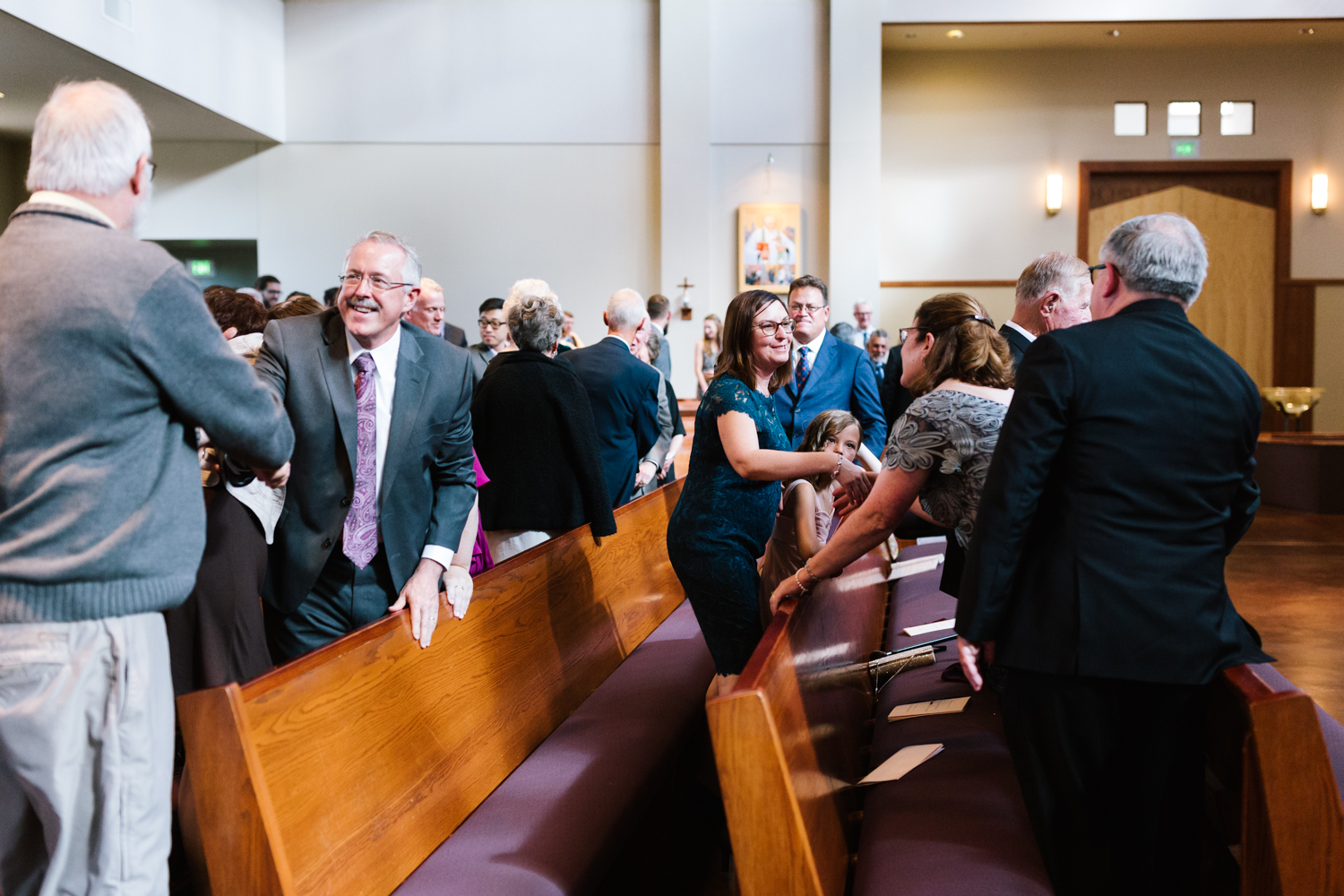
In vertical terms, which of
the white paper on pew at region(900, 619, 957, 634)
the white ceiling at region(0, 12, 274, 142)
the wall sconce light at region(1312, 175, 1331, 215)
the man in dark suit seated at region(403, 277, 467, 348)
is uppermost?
the white ceiling at region(0, 12, 274, 142)

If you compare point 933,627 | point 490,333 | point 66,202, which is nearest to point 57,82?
point 490,333

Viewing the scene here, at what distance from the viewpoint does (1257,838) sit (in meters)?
1.57

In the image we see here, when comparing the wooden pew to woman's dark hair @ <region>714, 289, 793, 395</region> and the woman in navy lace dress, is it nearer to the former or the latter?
the woman in navy lace dress

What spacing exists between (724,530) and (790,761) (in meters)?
0.79

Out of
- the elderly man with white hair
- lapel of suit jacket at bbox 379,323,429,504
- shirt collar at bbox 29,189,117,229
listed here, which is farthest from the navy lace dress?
shirt collar at bbox 29,189,117,229

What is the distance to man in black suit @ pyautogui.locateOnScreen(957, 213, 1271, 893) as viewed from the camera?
161cm

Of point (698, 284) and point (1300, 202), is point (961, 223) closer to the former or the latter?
point (698, 284)

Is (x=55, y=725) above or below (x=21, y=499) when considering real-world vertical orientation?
below

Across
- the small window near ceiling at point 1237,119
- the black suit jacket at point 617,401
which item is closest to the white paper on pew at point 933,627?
the black suit jacket at point 617,401

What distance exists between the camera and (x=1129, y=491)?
5.28 ft

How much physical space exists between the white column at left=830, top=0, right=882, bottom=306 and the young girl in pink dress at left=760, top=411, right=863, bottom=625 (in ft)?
24.7

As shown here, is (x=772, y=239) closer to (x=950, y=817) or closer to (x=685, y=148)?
(x=685, y=148)

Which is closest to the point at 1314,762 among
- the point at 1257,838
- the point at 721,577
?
the point at 1257,838

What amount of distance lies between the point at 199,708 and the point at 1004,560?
1.29m
